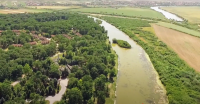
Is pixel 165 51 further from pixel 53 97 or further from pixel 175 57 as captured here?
pixel 53 97

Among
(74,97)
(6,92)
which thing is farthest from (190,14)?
(6,92)

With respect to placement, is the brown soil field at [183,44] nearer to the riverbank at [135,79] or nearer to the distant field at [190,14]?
the riverbank at [135,79]

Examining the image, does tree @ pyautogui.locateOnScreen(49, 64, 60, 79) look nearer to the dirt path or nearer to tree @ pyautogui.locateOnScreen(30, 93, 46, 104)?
the dirt path


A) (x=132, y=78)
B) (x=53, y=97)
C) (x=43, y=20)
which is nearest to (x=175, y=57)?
(x=132, y=78)

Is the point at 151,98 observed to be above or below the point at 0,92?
below

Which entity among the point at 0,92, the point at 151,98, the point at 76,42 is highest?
the point at 76,42

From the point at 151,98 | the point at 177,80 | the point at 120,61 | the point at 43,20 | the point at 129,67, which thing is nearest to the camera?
the point at 151,98

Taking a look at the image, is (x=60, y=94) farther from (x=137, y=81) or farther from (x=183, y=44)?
(x=183, y=44)

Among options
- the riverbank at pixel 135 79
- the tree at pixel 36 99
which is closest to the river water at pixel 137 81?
the riverbank at pixel 135 79
